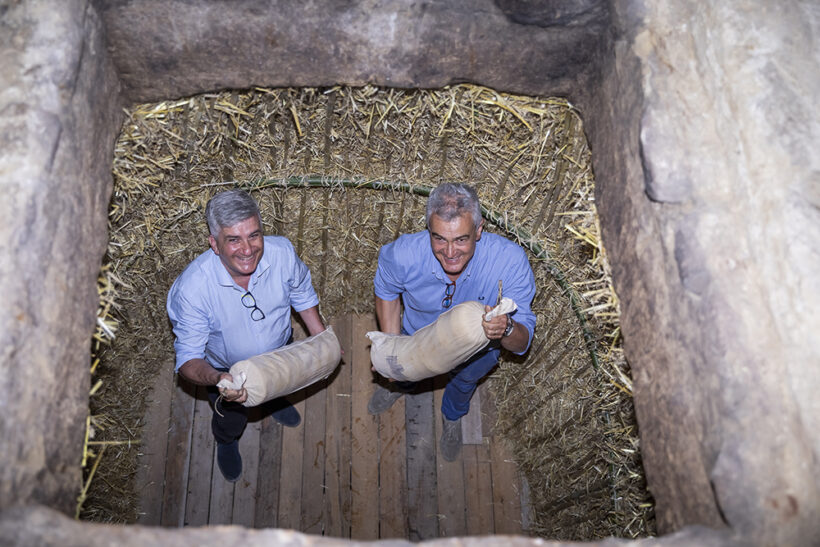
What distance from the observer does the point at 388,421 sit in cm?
439

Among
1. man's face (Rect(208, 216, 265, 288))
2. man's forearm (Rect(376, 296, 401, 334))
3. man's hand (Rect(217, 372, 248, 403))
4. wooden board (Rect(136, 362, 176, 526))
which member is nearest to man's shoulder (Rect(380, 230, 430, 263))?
man's forearm (Rect(376, 296, 401, 334))

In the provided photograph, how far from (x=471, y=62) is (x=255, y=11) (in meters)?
0.93

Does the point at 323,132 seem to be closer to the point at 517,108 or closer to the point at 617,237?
the point at 517,108

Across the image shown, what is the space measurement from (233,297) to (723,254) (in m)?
2.34

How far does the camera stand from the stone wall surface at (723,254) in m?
Result: 1.87

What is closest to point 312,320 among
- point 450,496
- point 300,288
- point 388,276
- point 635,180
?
point 300,288

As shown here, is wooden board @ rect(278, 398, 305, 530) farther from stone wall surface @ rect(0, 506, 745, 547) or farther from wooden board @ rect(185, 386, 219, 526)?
stone wall surface @ rect(0, 506, 745, 547)

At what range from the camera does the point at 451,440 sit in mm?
4238

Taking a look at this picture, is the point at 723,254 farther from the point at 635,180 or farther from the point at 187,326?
the point at 187,326

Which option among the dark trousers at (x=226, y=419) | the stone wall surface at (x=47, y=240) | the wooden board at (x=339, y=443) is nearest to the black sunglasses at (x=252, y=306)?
the dark trousers at (x=226, y=419)

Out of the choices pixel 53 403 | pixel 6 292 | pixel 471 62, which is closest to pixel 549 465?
pixel 471 62

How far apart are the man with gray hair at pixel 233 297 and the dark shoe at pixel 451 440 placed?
49.1 inches

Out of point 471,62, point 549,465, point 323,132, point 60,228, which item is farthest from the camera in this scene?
point 549,465

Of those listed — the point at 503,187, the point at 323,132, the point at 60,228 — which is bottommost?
the point at 60,228
